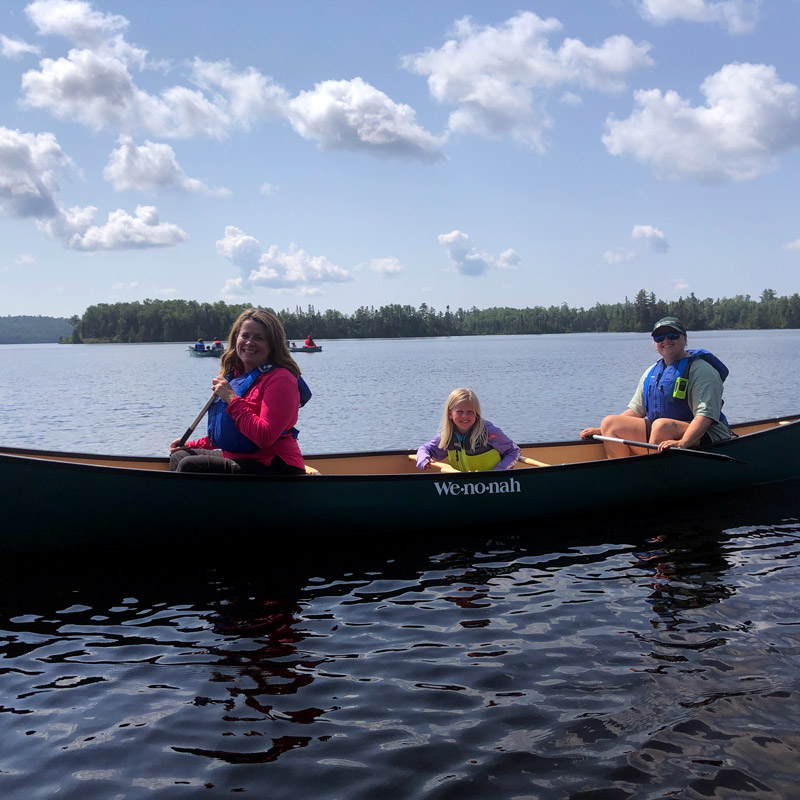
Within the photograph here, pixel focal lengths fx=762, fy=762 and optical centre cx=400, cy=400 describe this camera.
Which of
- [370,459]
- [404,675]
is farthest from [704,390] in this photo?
[404,675]

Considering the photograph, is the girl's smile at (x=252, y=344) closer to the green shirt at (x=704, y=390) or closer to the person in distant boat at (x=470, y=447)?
the person in distant boat at (x=470, y=447)

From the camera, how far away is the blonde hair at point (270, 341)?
608cm

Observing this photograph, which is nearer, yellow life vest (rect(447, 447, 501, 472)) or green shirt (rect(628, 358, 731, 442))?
yellow life vest (rect(447, 447, 501, 472))

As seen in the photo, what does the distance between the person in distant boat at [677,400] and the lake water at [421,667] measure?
0.63 m

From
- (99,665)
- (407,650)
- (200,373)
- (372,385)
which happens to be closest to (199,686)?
(99,665)

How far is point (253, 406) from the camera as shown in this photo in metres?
6.03

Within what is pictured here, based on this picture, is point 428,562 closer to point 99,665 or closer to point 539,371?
point 99,665

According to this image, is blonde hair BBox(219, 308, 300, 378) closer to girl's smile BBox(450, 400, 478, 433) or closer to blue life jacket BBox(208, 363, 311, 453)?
blue life jacket BBox(208, 363, 311, 453)

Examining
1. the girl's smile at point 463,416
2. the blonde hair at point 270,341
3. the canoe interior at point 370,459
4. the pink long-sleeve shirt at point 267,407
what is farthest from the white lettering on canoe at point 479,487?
Result: the blonde hair at point 270,341

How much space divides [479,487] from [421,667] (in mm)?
2921

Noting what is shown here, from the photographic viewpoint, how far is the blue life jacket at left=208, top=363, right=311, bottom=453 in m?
6.14

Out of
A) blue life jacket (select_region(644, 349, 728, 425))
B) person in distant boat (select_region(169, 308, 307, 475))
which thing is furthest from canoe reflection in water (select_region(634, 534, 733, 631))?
person in distant boat (select_region(169, 308, 307, 475))

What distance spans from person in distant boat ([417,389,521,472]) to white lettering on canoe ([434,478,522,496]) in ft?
1.02

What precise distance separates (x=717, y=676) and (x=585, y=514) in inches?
145
